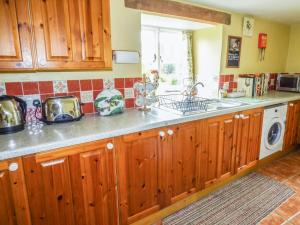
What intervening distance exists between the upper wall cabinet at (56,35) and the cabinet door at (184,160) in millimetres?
840

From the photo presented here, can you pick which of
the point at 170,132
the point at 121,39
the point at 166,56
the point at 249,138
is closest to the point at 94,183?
the point at 170,132

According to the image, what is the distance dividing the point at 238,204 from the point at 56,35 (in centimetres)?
219

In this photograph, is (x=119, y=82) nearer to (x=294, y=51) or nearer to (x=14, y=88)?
(x=14, y=88)

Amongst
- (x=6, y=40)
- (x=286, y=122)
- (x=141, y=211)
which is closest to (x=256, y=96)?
(x=286, y=122)

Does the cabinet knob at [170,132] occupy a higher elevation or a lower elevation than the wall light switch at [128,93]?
lower

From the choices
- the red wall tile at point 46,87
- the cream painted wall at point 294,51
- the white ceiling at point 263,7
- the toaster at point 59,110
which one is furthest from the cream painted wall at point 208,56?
the red wall tile at point 46,87

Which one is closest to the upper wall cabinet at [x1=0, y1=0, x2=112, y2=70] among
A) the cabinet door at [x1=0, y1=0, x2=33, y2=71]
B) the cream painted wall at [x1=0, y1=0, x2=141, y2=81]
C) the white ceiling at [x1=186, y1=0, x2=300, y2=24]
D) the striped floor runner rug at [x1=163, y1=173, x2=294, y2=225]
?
the cabinet door at [x1=0, y1=0, x2=33, y2=71]

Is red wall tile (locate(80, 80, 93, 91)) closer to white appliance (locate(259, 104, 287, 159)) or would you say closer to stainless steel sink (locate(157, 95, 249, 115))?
stainless steel sink (locate(157, 95, 249, 115))

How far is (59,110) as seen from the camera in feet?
4.80

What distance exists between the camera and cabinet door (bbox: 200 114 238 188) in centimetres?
190

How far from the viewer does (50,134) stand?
1255 mm

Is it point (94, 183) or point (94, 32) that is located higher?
point (94, 32)

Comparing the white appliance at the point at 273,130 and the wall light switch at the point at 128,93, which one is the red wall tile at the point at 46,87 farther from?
the white appliance at the point at 273,130

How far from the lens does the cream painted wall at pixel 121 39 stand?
1.68 m
